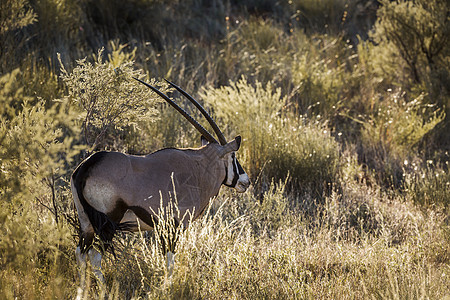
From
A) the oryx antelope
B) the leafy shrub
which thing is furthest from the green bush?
the leafy shrub

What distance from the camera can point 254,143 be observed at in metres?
6.26

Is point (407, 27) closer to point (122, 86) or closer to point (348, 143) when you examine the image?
point (348, 143)

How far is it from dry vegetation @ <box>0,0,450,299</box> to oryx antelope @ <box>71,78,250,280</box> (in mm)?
187

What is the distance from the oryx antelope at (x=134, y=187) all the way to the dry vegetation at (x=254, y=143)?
187 millimetres

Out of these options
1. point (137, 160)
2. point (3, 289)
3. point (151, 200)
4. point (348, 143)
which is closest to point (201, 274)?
point (151, 200)

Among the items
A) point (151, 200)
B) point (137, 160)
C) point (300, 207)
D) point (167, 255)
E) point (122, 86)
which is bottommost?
point (300, 207)

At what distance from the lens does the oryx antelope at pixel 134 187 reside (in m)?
2.96

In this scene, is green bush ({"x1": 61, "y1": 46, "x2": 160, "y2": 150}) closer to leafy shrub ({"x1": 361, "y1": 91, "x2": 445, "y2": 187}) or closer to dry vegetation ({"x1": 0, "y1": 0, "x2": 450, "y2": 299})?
dry vegetation ({"x1": 0, "y1": 0, "x2": 450, "y2": 299})

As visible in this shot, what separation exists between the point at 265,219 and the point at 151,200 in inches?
89.3

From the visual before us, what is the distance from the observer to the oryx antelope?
2955 millimetres

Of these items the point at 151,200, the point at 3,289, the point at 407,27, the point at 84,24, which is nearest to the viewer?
the point at 3,289

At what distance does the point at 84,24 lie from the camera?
10.4 meters

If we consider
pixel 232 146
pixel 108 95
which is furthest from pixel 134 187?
pixel 108 95

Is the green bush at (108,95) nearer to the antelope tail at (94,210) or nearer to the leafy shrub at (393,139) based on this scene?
the antelope tail at (94,210)
